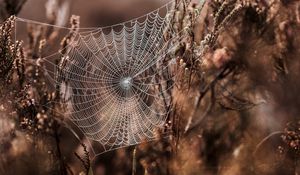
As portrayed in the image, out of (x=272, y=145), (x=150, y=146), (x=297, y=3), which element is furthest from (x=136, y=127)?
(x=297, y=3)

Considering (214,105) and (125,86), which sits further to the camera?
(125,86)

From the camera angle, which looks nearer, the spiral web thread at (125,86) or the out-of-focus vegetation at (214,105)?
the out-of-focus vegetation at (214,105)

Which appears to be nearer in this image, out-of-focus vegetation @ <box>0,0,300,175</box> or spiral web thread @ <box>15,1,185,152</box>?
out-of-focus vegetation @ <box>0,0,300,175</box>

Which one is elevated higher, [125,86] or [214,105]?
[125,86]

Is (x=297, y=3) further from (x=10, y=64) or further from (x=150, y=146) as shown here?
(x=10, y=64)
